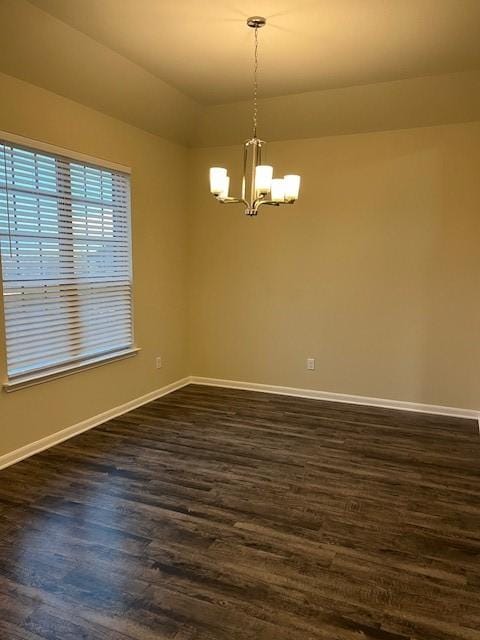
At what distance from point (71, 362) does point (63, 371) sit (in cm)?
15

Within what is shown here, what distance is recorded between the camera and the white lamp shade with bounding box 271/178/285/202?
3.03 metres

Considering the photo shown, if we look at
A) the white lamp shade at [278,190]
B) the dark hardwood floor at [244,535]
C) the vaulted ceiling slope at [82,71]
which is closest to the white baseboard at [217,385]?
the dark hardwood floor at [244,535]

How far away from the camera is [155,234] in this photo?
4770mm

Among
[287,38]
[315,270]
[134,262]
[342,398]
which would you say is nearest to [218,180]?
[287,38]

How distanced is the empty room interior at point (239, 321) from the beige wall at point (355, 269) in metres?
0.02

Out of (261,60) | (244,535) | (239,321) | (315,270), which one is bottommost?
(244,535)

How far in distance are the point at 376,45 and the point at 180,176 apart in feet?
8.33

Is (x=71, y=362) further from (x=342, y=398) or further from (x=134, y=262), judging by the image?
(x=342, y=398)

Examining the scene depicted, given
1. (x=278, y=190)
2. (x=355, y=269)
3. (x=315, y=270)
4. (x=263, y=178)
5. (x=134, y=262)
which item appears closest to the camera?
(x=263, y=178)

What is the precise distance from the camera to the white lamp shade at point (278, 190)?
9.95ft

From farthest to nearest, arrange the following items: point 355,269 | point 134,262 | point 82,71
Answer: point 355,269 → point 134,262 → point 82,71

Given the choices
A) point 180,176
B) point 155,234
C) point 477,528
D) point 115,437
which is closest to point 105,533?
point 115,437

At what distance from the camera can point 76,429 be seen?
3912 millimetres

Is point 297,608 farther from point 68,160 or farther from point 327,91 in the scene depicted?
point 327,91
